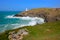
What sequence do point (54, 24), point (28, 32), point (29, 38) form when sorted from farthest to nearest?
point (54, 24) < point (28, 32) < point (29, 38)

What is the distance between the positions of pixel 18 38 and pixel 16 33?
669mm

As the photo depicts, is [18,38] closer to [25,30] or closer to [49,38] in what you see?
[25,30]

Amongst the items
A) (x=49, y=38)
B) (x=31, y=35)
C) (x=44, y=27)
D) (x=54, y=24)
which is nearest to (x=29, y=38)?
(x=31, y=35)

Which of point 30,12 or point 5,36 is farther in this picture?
point 30,12

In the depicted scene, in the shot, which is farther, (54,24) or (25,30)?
(54,24)

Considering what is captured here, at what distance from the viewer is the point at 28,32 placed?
1669cm

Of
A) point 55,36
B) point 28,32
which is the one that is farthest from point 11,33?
→ point 55,36

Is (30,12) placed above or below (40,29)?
below

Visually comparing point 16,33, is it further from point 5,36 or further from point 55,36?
point 55,36

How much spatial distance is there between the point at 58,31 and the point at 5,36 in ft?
17.4

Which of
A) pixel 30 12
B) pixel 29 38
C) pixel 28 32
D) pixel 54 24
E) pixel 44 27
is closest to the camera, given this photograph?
pixel 29 38

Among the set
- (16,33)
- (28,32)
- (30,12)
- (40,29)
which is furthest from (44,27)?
(30,12)

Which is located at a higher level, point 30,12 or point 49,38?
point 49,38

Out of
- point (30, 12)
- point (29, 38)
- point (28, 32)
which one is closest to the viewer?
point (29, 38)
